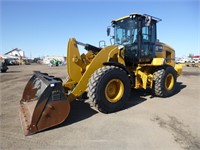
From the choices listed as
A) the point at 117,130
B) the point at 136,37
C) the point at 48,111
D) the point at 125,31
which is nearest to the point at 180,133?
the point at 117,130

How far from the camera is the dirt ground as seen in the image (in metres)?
3.66

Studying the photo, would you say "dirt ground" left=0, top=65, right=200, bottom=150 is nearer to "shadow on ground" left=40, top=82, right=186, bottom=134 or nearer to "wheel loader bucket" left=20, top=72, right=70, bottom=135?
"shadow on ground" left=40, top=82, right=186, bottom=134

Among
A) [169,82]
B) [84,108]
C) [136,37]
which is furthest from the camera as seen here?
[169,82]

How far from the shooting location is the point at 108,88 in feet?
18.0

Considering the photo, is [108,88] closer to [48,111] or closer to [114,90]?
[114,90]

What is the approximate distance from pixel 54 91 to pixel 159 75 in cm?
410

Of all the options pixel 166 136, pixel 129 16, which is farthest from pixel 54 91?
pixel 129 16

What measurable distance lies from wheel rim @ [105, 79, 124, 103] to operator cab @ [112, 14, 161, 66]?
160 centimetres

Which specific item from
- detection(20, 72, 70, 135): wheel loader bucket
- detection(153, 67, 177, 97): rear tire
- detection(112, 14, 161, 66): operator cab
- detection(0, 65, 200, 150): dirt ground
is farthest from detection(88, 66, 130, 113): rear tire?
detection(153, 67, 177, 97): rear tire

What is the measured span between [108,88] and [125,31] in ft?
8.93

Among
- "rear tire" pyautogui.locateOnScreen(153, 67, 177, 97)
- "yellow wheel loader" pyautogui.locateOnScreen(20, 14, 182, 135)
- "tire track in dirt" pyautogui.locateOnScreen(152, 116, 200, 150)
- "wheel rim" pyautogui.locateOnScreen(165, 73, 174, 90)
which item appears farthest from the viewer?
"wheel rim" pyautogui.locateOnScreen(165, 73, 174, 90)

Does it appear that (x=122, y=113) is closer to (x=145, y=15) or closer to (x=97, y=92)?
(x=97, y=92)

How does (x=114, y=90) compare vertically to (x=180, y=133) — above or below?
above

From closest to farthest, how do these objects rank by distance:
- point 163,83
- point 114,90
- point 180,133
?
point 180,133, point 114,90, point 163,83
